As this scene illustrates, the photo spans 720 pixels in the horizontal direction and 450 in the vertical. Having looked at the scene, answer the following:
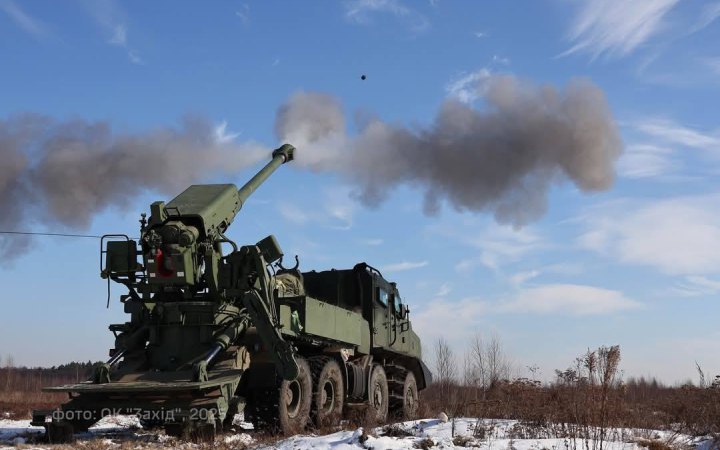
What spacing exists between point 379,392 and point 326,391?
3.16 meters

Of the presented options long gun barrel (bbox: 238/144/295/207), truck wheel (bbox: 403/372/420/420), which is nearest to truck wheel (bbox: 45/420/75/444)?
long gun barrel (bbox: 238/144/295/207)

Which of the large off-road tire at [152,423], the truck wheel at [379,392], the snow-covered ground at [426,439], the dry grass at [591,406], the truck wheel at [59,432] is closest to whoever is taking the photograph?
the dry grass at [591,406]

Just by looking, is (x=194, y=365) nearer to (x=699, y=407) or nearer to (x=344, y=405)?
(x=344, y=405)

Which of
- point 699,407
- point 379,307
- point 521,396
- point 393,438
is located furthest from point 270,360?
point 699,407

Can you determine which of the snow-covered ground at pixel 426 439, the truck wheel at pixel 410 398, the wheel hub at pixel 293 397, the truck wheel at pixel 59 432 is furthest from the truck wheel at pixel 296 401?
the truck wheel at pixel 410 398

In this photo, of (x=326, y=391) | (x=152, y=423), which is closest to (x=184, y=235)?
(x=152, y=423)

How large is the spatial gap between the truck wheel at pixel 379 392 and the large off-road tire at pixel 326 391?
1973mm

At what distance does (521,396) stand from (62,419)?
717cm

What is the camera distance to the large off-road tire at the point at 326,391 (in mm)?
13180

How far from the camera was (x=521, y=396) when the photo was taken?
1312 cm

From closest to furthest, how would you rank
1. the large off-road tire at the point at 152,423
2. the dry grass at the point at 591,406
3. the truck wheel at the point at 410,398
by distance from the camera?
1. the dry grass at the point at 591,406
2. the large off-road tire at the point at 152,423
3. the truck wheel at the point at 410,398

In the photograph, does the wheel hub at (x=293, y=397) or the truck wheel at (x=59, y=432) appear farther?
the wheel hub at (x=293, y=397)

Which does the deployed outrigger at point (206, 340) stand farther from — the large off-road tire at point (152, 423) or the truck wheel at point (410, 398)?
the truck wheel at point (410, 398)

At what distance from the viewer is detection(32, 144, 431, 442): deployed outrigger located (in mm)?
11008
